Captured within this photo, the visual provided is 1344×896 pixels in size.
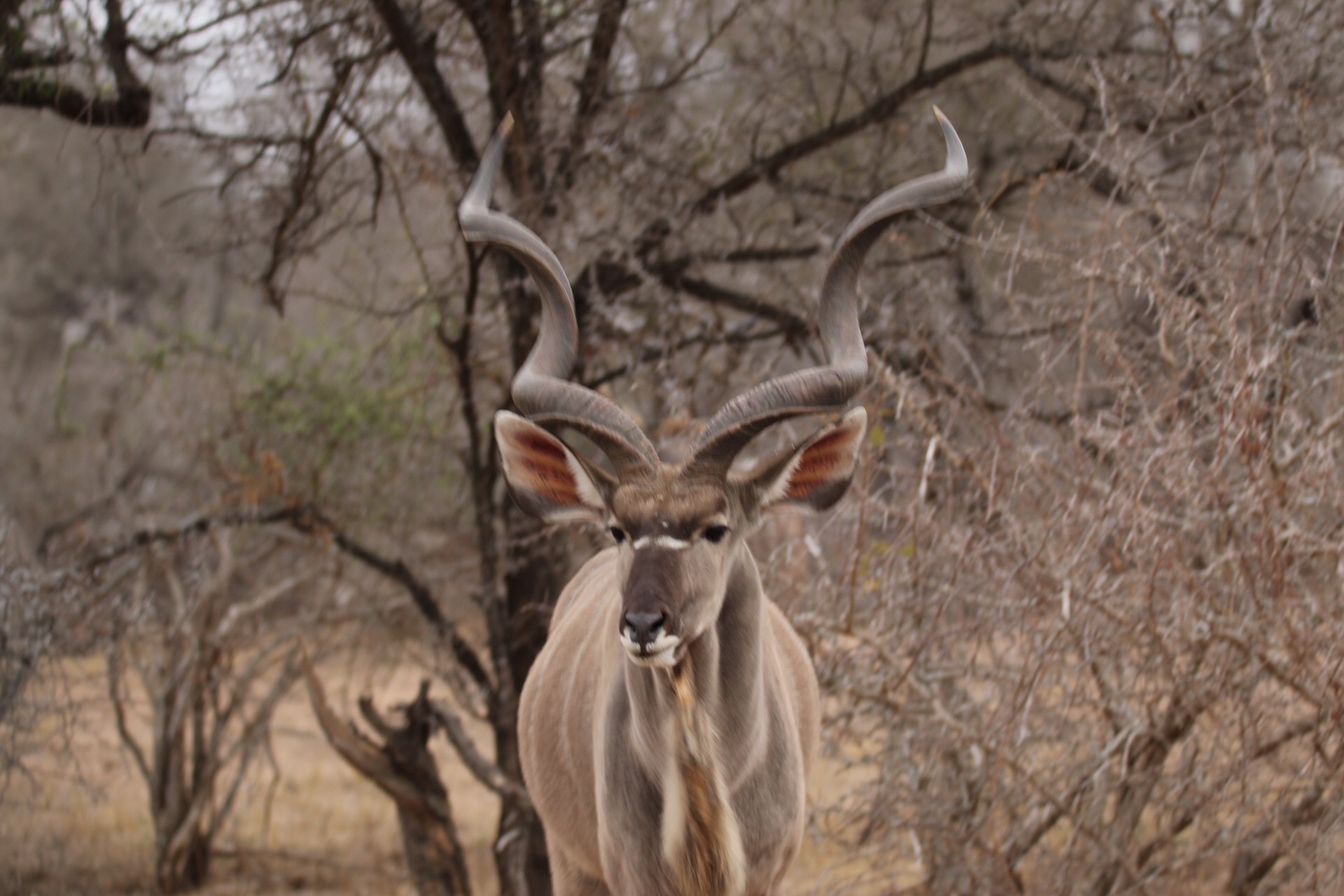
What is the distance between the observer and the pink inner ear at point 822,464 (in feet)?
9.61

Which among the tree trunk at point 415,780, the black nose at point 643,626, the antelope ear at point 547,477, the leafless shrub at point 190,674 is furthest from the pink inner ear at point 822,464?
the leafless shrub at point 190,674

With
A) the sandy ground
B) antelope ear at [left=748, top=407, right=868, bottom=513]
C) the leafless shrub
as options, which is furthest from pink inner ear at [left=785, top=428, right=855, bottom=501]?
the leafless shrub

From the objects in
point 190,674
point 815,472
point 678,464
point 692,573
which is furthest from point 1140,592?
point 190,674

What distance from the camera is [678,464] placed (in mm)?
2953

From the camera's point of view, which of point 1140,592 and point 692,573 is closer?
point 692,573

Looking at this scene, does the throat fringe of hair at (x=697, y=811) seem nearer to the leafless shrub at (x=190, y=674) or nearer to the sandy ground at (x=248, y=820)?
the sandy ground at (x=248, y=820)

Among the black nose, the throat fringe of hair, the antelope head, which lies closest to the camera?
the black nose

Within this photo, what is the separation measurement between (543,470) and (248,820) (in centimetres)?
784

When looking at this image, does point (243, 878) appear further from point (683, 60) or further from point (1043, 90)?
point (1043, 90)

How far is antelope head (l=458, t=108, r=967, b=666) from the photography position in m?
2.66

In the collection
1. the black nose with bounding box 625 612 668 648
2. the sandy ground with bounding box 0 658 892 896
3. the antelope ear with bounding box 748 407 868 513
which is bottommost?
the sandy ground with bounding box 0 658 892 896

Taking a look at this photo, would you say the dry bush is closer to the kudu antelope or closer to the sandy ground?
the sandy ground

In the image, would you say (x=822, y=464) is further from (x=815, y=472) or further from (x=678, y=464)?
(x=678, y=464)

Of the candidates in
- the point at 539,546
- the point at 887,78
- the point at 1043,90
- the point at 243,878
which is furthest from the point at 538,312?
the point at 243,878
